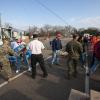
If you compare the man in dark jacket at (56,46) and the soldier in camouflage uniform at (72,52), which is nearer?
the soldier in camouflage uniform at (72,52)

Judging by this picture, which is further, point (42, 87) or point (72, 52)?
point (72, 52)

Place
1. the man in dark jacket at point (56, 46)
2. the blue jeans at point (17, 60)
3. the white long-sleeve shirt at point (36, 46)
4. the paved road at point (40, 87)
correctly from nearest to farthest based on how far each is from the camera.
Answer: the paved road at point (40, 87)
the white long-sleeve shirt at point (36, 46)
the blue jeans at point (17, 60)
the man in dark jacket at point (56, 46)

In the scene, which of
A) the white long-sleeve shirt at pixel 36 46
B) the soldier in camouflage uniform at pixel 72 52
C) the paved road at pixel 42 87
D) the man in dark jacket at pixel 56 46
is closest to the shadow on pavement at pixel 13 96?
the paved road at pixel 42 87

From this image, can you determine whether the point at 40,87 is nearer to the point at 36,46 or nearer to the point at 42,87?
the point at 42,87

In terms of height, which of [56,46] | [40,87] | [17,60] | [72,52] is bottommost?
[40,87]

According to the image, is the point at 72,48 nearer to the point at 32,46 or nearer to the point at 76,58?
the point at 76,58

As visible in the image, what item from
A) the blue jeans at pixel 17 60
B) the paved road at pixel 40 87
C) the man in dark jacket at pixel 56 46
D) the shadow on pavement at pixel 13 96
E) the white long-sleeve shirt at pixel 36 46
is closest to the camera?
the shadow on pavement at pixel 13 96

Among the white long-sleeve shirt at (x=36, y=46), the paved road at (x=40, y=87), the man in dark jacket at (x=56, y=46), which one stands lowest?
the paved road at (x=40, y=87)

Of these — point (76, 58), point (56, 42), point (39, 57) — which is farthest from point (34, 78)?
point (56, 42)

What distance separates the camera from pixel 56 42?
16750 millimetres

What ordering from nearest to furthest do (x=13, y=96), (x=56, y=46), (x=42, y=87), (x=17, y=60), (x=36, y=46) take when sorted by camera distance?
(x=13, y=96), (x=42, y=87), (x=36, y=46), (x=17, y=60), (x=56, y=46)

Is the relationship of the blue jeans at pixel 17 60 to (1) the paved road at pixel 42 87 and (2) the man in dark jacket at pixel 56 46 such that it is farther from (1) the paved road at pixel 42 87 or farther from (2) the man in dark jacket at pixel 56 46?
(2) the man in dark jacket at pixel 56 46

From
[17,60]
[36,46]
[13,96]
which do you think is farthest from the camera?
[17,60]

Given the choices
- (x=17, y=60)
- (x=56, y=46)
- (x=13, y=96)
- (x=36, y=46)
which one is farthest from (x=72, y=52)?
(x=56, y=46)
